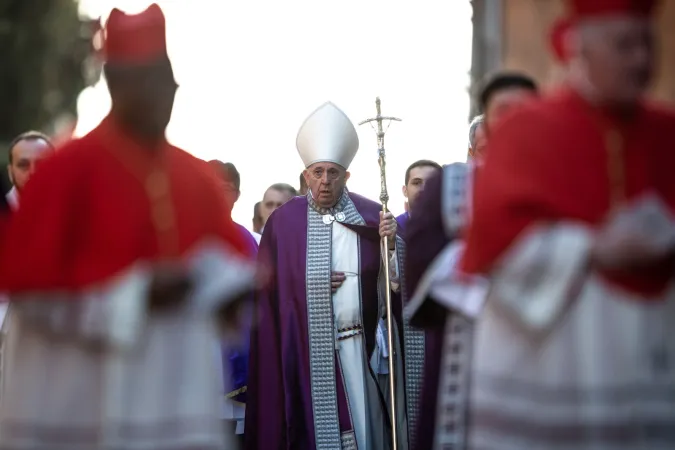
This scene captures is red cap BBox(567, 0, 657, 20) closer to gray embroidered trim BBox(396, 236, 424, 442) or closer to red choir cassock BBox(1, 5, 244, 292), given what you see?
red choir cassock BBox(1, 5, 244, 292)

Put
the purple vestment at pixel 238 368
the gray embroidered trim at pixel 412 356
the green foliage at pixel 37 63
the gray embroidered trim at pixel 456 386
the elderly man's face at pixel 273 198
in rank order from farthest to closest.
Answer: the green foliage at pixel 37 63, the elderly man's face at pixel 273 198, the purple vestment at pixel 238 368, the gray embroidered trim at pixel 412 356, the gray embroidered trim at pixel 456 386

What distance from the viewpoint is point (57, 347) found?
5574 mm

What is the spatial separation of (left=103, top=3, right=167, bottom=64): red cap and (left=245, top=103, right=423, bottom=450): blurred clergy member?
13.6 ft

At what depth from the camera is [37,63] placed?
32250mm

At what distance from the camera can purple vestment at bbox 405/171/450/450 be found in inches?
267

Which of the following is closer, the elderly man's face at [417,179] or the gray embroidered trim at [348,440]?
the gray embroidered trim at [348,440]

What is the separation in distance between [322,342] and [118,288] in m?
4.53

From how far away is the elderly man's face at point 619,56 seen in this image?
16.7ft

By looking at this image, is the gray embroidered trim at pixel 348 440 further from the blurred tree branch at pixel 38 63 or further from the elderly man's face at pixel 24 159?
the blurred tree branch at pixel 38 63

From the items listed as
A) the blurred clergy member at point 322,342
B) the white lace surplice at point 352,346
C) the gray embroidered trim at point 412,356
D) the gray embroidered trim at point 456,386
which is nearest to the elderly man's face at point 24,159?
the blurred clergy member at point 322,342

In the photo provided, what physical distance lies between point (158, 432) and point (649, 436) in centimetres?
179

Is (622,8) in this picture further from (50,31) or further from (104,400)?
(50,31)

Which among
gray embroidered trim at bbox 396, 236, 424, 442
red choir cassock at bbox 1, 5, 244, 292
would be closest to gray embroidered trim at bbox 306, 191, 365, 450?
gray embroidered trim at bbox 396, 236, 424, 442

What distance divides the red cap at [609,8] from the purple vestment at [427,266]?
169 cm
